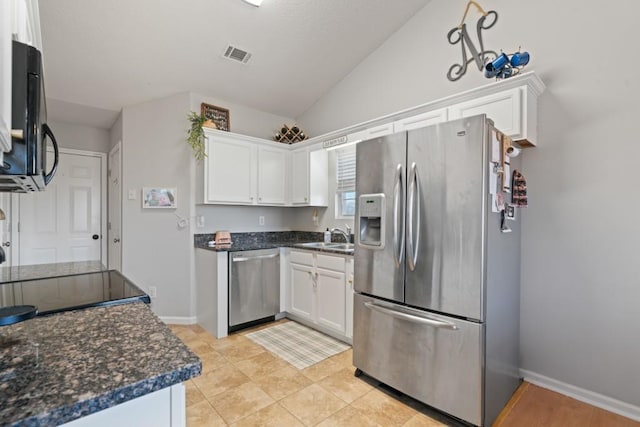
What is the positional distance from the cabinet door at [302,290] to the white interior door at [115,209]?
2.04 metres

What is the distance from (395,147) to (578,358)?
196cm

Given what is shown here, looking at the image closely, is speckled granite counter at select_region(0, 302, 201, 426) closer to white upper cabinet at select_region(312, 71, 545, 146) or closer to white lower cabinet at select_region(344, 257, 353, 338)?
white lower cabinet at select_region(344, 257, 353, 338)

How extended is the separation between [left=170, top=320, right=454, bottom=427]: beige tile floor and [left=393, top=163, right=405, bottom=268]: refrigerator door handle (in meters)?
0.94

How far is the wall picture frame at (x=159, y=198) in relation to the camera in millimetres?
3572

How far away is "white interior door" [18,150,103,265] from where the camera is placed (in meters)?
3.98

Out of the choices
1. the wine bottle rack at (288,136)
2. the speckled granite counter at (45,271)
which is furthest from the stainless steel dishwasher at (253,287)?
the wine bottle rack at (288,136)

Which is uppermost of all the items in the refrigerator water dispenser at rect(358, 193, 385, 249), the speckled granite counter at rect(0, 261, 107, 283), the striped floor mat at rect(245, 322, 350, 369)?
the refrigerator water dispenser at rect(358, 193, 385, 249)

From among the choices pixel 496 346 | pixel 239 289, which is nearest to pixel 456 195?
pixel 496 346

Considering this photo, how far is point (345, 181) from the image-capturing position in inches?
153

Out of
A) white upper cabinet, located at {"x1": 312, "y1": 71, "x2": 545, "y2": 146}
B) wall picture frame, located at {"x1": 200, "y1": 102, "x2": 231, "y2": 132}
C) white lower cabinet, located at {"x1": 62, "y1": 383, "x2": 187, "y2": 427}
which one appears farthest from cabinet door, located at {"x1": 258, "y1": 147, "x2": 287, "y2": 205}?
white lower cabinet, located at {"x1": 62, "y1": 383, "x2": 187, "y2": 427}

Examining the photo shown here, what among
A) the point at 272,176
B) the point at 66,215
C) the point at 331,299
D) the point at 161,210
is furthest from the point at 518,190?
the point at 66,215

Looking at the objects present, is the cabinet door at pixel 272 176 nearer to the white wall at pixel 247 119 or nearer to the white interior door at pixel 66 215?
the white wall at pixel 247 119

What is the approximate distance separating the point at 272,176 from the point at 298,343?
2.02m

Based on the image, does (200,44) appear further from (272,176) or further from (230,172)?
(272,176)
